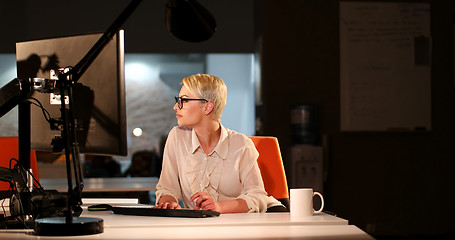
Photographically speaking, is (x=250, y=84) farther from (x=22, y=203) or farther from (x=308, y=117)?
A: (x=22, y=203)

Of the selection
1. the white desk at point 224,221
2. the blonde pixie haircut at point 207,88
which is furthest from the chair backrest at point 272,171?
the white desk at point 224,221

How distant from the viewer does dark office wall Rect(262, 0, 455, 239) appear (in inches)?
228

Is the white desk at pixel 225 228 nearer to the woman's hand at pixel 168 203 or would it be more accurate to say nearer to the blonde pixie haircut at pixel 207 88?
the woman's hand at pixel 168 203

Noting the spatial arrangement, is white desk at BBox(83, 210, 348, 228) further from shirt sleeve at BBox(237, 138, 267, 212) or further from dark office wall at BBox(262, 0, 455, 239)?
dark office wall at BBox(262, 0, 455, 239)

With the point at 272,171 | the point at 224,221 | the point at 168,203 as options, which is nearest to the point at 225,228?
the point at 224,221

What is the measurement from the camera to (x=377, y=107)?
5848 millimetres

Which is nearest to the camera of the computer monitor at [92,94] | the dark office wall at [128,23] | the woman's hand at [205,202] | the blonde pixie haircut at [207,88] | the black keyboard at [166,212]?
the computer monitor at [92,94]

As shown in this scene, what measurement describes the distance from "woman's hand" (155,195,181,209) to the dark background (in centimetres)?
334

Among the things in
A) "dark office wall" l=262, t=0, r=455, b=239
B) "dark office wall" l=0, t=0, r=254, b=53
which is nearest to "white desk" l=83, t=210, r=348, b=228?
"dark office wall" l=262, t=0, r=455, b=239

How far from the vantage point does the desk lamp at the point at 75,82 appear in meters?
1.65

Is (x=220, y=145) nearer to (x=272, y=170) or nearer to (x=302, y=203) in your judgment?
(x=272, y=170)

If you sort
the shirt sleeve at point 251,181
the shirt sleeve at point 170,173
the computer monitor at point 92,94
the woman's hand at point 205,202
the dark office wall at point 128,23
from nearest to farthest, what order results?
the computer monitor at point 92,94
the woman's hand at point 205,202
the shirt sleeve at point 251,181
the shirt sleeve at point 170,173
the dark office wall at point 128,23

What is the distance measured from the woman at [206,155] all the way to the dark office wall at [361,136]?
3.24 m

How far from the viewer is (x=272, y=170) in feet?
8.64
